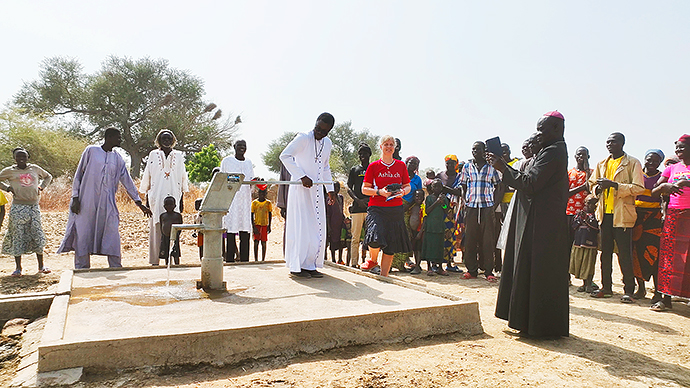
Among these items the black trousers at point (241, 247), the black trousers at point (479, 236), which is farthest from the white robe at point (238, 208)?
the black trousers at point (479, 236)

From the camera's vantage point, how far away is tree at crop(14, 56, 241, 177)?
3316 centimetres

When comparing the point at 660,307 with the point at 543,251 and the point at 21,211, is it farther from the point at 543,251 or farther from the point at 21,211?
the point at 21,211

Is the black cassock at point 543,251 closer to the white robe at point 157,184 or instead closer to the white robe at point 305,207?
the white robe at point 305,207

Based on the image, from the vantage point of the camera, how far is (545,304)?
3557 mm

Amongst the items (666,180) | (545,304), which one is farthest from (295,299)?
(666,180)

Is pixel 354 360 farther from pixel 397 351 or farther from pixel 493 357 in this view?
pixel 493 357

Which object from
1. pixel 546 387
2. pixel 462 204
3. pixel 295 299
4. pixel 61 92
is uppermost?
pixel 61 92

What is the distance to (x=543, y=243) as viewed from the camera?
358 centimetres

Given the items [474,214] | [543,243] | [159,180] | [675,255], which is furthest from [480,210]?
[159,180]

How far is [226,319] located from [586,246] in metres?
5.08

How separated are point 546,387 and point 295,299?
199 centimetres

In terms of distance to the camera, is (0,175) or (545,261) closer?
(545,261)

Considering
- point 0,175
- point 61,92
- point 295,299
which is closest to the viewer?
point 295,299

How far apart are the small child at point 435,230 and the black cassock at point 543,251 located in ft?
12.9
